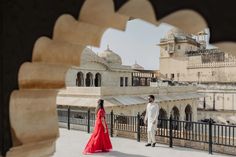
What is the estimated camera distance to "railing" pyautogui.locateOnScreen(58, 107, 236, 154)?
8.15m

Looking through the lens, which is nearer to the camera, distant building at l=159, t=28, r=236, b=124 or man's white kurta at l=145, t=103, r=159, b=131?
man's white kurta at l=145, t=103, r=159, b=131

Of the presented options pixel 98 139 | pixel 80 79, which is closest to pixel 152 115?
pixel 98 139

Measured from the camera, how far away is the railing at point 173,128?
8.15 meters

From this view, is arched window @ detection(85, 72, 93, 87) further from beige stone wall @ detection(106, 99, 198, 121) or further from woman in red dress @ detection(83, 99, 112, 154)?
woman in red dress @ detection(83, 99, 112, 154)

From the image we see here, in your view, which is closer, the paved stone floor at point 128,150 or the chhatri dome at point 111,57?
the paved stone floor at point 128,150

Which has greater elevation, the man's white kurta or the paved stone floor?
the man's white kurta

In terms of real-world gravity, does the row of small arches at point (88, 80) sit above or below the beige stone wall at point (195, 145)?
above

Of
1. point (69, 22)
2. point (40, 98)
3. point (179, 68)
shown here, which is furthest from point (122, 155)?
A: point (179, 68)

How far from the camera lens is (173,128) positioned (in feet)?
30.5

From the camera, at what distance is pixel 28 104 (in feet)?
9.84

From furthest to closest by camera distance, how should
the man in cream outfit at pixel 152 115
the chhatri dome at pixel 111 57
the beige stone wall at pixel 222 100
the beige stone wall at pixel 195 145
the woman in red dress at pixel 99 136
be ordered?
the beige stone wall at pixel 222 100, the chhatri dome at pixel 111 57, the man in cream outfit at pixel 152 115, the beige stone wall at pixel 195 145, the woman in red dress at pixel 99 136

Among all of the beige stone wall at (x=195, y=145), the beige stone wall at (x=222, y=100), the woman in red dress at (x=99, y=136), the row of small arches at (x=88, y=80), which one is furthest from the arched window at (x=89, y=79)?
the woman in red dress at (x=99, y=136)

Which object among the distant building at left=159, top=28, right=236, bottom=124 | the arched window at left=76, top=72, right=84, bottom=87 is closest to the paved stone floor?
the arched window at left=76, top=72, right=84, bottom=87

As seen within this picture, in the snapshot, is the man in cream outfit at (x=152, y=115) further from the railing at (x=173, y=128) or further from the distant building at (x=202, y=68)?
the distant building at (x=202, y=68)
